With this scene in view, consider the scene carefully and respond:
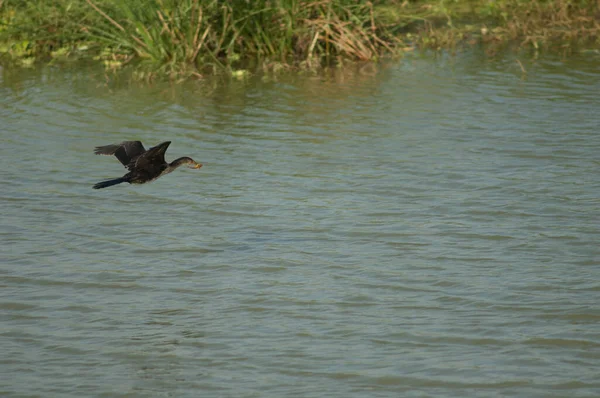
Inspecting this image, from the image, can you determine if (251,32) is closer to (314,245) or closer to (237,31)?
(237,31)

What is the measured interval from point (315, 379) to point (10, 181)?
4.80m

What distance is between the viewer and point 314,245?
6.89 metres

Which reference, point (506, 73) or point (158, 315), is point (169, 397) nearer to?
point (158, 315)

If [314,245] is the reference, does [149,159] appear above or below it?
above

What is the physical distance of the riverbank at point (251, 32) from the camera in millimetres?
12406

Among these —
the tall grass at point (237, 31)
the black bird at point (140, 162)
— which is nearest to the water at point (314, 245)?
the black bird at point (140, 162)

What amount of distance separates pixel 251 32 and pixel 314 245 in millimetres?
6708

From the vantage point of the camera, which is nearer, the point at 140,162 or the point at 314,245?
the point at 140,162

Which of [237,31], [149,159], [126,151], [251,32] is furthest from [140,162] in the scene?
[251,32]

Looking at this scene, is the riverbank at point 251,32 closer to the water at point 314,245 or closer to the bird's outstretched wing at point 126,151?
the water at point 314,245

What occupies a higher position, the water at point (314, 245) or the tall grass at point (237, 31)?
the tall grass at point (237, 31)

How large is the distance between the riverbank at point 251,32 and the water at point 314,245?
3.73ft

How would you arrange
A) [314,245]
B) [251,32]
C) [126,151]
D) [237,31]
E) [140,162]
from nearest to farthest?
[140,162]
[126,151]
[314,245]
[237,31]
[251,32]

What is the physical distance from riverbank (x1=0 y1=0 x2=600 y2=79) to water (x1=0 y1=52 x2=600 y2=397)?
114cm
